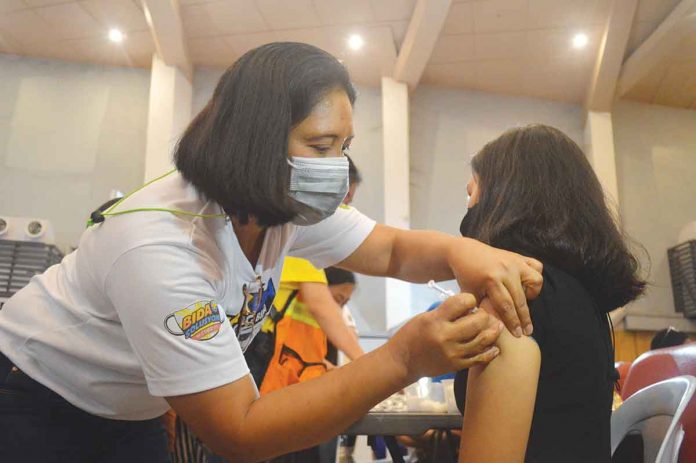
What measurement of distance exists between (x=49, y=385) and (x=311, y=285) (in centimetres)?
121

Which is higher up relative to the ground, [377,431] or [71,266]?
[71,266]

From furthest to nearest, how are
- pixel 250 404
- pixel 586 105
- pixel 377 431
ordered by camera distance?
pixel 586 105 → pixel 377 431 → pixel 250 404

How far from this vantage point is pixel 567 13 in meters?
4.84

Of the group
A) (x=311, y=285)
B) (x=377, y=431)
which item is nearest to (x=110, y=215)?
(x=377, y=431)

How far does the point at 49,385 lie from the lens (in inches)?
39.2

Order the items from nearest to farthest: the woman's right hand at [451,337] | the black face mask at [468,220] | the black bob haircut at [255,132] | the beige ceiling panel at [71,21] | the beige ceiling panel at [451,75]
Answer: the woman's right hand at [451,337] → the black bob haircut at [255,132] → the black face mask at [468,220] → the beige ceiling panel at [71,21] → the beige ceiling panel at [451,75]

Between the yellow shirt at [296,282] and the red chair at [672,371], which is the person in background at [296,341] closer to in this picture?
the yellow shirt at [296,282]

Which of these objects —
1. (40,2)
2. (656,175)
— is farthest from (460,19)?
(40,2)

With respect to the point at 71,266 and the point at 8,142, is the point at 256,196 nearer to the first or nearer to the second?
the point at 71,266

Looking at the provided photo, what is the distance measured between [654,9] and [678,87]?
0.99 m

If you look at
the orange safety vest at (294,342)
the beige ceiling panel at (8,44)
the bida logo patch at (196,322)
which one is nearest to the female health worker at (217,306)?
the bida logo patch at (196,322)

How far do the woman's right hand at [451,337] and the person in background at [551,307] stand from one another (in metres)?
0.20

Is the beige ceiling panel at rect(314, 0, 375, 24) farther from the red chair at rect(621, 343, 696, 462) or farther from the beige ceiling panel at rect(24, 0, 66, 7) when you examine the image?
the red chair at rect(621, 343, 696, 462)

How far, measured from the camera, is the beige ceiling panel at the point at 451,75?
5449mm
